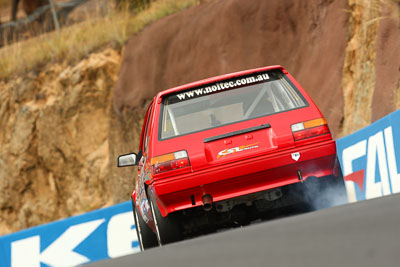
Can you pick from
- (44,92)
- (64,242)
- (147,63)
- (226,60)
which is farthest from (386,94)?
(44,92)

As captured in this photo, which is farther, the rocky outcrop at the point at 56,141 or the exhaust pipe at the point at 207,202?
the rocky outcrop at the point at 56,141

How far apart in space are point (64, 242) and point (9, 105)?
15.7 m

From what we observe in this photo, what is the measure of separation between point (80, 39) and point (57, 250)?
14720 millimetres

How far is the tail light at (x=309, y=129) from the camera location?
6.38 meters

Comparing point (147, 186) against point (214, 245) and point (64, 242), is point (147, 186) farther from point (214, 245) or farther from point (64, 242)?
point (64, 242)

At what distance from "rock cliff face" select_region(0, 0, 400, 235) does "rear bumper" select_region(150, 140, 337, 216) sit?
19.1 ft

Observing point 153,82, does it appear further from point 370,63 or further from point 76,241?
point 76,241

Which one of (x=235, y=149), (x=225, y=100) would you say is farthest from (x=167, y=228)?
(x=225, y=100)

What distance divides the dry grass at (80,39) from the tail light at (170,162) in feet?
53.0

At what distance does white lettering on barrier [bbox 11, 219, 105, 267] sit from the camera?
11.2m

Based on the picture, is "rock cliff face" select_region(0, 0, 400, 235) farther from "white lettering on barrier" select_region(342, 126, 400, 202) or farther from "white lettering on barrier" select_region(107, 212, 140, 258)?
"white lettering on barrier" select_region(107, 212, 140, 258)

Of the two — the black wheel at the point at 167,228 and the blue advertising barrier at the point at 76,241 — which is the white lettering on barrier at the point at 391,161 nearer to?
the black wheel at the point at 167,228

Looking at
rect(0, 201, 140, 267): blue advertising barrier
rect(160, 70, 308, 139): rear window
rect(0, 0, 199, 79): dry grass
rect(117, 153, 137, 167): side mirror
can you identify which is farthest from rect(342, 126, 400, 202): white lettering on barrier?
rect(0, 0, 199, 79): dry grass

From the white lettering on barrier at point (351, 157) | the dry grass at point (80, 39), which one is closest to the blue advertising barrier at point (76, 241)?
the white lettering on barrier at point (351, 157)
